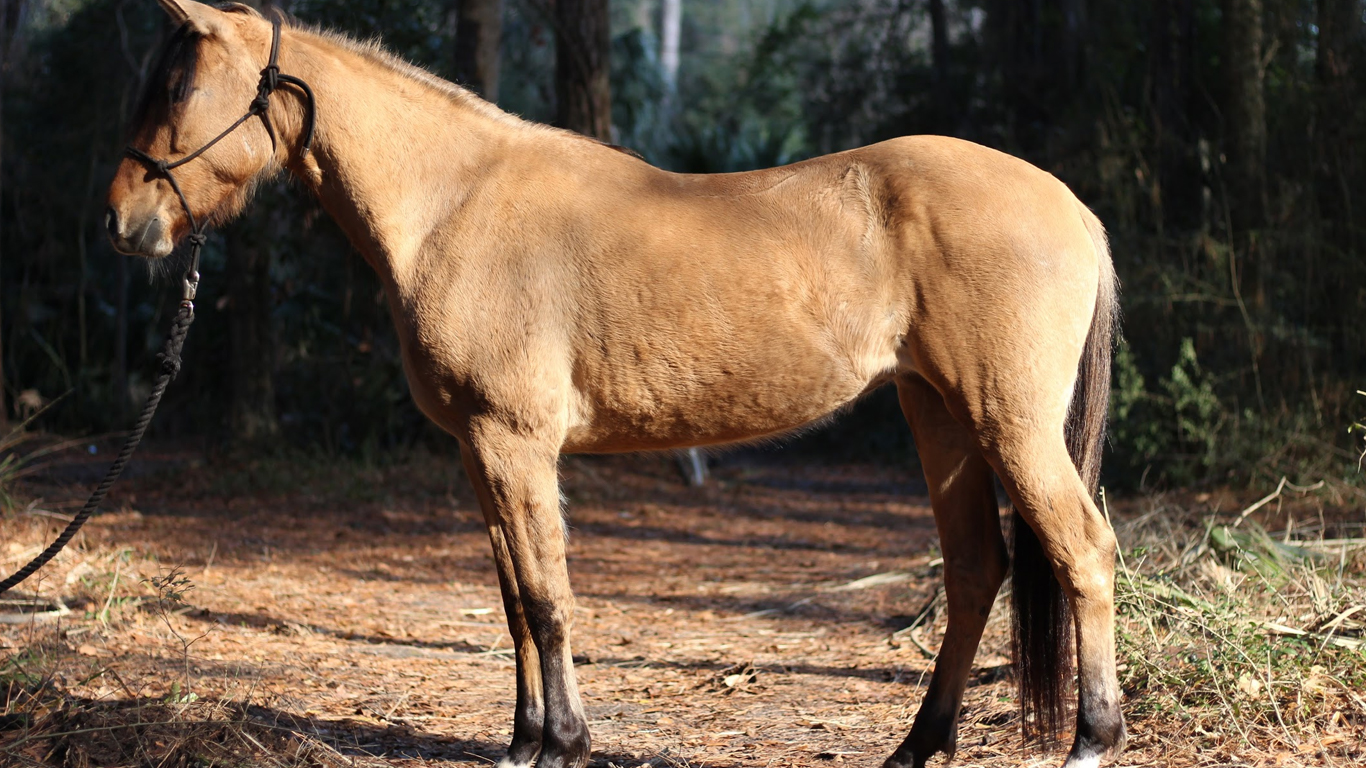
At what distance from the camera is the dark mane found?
3195 millimetres

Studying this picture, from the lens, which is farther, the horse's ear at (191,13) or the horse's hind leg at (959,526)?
the horse's hind leg at (959,526)

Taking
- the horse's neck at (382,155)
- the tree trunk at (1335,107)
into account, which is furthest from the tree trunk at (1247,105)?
the horse's neck at (382,155)

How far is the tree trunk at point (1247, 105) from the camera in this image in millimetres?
8938

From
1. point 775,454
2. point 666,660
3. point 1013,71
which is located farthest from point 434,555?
point 1013,71

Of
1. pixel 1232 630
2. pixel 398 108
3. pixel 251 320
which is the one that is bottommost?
pixel 1232 630

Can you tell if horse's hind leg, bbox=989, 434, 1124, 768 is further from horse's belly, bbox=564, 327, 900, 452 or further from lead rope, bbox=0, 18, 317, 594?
lead rope, bbox=0, 18, 317, 594

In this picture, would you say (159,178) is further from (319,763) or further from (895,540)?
(895,540)

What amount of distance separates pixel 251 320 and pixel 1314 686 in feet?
30.1

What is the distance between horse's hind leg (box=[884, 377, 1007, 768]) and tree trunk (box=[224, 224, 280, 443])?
25.5 feet

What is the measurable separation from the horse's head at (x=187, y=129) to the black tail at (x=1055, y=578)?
265 cm

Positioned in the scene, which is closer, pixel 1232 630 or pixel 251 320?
pixel 1232 630

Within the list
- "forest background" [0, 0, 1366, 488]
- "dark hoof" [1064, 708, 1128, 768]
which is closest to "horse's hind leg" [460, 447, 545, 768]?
"dark hoof" [1064, 708, 1128, 768]

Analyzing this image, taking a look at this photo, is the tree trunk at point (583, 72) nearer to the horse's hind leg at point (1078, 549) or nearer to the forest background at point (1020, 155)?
the forest background at point (1020, 155)

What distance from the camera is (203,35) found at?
320 centimetres
